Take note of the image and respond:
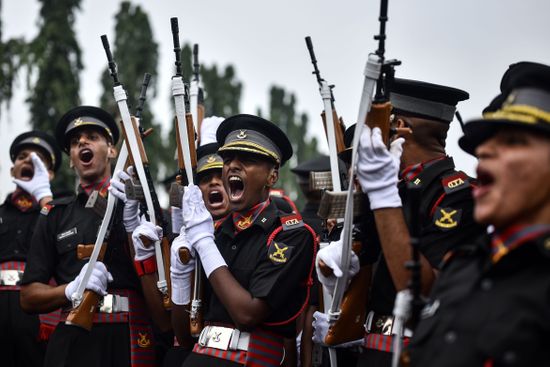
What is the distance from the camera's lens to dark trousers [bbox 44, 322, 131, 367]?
5949mm

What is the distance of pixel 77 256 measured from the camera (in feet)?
20.2

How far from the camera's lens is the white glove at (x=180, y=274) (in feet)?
16.9

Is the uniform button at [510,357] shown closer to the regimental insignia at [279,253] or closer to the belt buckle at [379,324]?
the belt buckle at [379,324]

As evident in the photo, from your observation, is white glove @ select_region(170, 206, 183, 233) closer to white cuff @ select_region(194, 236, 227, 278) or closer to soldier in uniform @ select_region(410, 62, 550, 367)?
white cuff @ select_region(194, 236, 227, 278)

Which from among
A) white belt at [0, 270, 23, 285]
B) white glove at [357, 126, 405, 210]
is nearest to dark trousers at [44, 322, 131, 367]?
white belt at [0, 270, 23, 285]

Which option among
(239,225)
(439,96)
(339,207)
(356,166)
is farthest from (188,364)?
(439,96)

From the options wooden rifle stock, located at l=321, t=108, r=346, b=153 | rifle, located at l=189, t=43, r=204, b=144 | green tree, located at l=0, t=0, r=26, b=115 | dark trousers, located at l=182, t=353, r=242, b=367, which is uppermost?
green tree, located at l=0, t=0, r=26, b=115

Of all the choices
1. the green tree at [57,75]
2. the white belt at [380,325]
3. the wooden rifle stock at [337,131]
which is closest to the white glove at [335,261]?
the white belt at [380,325]

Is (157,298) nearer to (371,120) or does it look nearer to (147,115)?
(371,120)

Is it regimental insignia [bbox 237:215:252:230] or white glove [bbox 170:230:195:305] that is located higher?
regimental insignia [bbox 237:215:252:230]

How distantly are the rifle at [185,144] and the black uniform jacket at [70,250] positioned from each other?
971mm

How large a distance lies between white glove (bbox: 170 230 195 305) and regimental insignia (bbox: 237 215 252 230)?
36 centimetres

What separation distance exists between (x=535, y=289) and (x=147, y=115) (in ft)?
72.4

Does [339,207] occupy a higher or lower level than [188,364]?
higher
